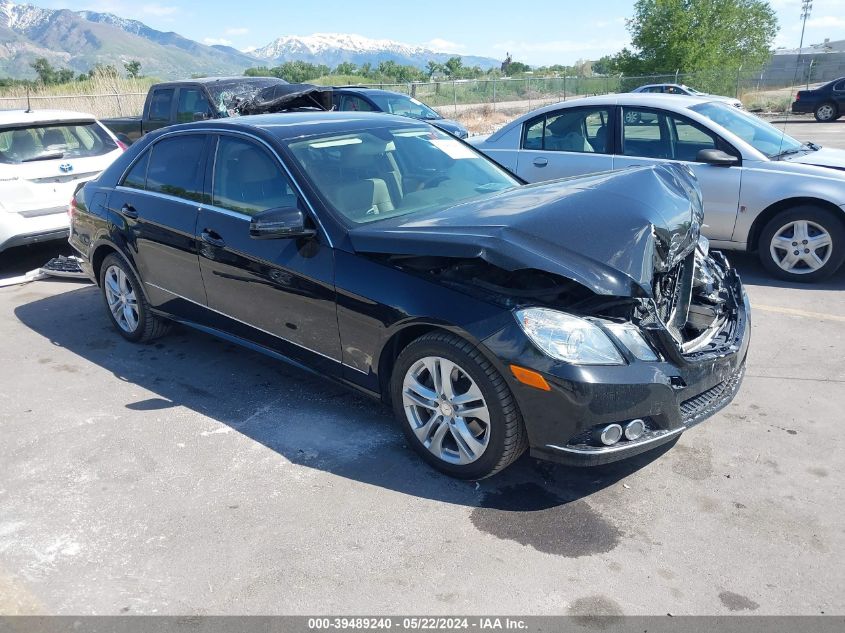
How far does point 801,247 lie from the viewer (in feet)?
20.8

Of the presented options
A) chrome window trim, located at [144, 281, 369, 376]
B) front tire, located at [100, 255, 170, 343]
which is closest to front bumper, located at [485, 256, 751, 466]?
chrome window trim, located at [144, 281, 369, 376]

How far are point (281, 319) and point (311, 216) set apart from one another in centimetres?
66

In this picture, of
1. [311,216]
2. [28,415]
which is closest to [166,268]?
[28,415]

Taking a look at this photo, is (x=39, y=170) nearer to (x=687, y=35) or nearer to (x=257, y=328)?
(x=257, y=328)

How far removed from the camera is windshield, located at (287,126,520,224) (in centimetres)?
396

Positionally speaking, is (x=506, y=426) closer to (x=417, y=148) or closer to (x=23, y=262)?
(x=417, y=148)

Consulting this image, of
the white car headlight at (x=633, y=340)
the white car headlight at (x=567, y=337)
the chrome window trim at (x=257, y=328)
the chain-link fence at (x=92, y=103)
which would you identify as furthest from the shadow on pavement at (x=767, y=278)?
the chain-link fence at (x=92, y=103)

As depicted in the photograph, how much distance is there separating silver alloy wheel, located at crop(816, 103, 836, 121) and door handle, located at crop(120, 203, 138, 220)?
2489cm

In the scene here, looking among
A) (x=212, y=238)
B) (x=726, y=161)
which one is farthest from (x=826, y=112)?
(x=212, y=238)

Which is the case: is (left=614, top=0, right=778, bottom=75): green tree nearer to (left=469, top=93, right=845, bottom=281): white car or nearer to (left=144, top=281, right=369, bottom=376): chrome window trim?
(left=469, top=93, right=845, bottom=281): white car

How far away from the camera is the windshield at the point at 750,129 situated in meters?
6.75

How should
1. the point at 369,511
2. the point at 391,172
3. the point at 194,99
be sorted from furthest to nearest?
1. the point at 194,99
2. the point at 391,172
3. the point at 369,511

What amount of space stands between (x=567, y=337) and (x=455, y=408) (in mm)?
650

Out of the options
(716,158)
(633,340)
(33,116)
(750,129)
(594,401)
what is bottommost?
(594,401)
